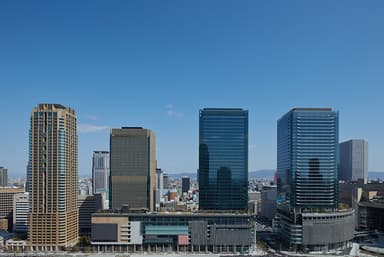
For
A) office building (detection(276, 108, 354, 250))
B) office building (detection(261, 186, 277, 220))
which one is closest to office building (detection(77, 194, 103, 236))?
office building (detection(276, 108, 354, 250))

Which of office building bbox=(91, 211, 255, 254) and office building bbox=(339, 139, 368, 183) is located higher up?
office building bbox=(339, 139, 368, 183)

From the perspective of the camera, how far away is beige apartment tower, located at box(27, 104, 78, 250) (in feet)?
254

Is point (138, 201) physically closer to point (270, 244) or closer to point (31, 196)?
point (31, 196)

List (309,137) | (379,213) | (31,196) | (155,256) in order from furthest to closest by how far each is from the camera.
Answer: (379,213) < (309,137) < (31,196) < (155,256)

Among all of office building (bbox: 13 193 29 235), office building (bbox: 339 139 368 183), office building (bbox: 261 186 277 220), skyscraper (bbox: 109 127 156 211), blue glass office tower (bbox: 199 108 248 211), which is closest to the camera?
blue glass office tower (bbox: 199 108 248 211)

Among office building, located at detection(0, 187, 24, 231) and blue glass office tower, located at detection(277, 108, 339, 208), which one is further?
office building, located at detection(0, 187, 24, 231)

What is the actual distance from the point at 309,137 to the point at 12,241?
6853 cm

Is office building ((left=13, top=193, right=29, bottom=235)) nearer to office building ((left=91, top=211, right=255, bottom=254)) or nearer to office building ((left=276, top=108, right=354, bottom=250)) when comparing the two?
office building ((left=91, top=211, right=255, bottom=254))

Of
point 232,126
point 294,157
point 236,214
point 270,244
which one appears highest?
point 232,126

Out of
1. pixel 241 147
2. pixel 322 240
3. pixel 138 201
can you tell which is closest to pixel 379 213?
pixel 322 240

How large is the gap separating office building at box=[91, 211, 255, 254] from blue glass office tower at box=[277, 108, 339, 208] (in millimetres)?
15088

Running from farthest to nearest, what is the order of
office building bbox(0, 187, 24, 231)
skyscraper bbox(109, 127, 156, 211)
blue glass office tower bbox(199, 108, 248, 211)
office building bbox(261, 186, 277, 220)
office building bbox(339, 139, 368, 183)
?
office building bbox(339, 139, 368, 183) < office building bbox(261, 186, 277, 220) < office building bbox(0, 187, 24, 231) < skyscraper bbox(109, 127, 156, 211) < blue glass office tower bbox(199, 108, 248, 211)

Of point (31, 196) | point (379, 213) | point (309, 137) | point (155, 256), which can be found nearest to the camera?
point (155, 256)

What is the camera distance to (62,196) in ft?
257
